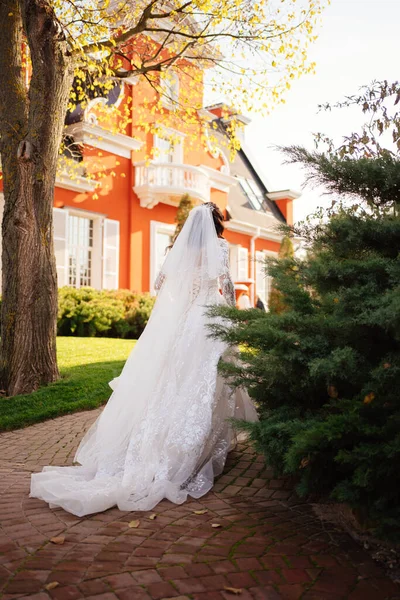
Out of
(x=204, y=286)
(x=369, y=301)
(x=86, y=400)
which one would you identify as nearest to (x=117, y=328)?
(x=86, y=400)

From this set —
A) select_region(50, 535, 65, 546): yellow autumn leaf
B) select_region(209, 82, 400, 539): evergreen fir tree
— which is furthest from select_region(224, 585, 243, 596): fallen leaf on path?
select_region(50, 535, 65, 546): yellow autumn leaf

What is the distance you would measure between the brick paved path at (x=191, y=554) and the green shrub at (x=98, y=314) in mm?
9429

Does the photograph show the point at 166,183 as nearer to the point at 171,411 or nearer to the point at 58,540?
the point at 171,411

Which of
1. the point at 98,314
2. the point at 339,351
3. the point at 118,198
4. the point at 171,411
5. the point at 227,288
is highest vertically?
the point at 118,198

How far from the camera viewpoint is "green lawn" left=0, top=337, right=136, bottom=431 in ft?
21.6

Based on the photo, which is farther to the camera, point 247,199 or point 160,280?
point 247,199

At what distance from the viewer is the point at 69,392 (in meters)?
7.29

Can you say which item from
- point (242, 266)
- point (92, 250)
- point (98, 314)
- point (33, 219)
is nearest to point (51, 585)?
point (33, 219)

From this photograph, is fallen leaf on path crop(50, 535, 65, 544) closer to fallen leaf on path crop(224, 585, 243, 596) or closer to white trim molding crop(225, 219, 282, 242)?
fallen leaf on path crop(224, 585, 243, 596)

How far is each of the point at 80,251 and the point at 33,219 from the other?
358 inches

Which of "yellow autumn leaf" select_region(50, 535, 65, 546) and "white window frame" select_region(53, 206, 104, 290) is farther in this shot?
"white window frame" select_region(53, 206, 104, 290)

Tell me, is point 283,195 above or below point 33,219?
above

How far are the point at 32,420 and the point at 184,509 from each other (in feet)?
11.4

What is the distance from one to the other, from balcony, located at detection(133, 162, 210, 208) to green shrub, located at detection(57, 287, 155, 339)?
13.6ft
